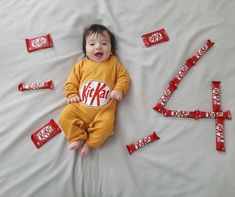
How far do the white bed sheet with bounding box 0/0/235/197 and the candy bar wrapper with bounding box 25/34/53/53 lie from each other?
0.02 meters

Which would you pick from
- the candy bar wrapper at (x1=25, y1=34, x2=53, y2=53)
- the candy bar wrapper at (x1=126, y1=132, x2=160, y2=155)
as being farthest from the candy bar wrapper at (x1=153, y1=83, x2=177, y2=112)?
the candy bar wrapper at (x1=25, y1=34, x2=53, y2=53)

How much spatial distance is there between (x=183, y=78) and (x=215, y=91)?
0.13 metres

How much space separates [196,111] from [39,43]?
0.69 m

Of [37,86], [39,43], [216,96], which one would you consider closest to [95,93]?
[37,86]

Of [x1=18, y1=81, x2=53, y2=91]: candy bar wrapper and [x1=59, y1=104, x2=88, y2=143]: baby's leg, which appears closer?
[x1=59, y1=104, x2=88, y2=143]: baby's leg

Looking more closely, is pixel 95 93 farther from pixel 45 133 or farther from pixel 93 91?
pixel 45 133

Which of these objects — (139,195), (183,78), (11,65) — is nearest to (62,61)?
(11,65)

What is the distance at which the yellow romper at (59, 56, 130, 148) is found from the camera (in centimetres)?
98

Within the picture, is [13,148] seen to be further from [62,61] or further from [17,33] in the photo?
[17,33]

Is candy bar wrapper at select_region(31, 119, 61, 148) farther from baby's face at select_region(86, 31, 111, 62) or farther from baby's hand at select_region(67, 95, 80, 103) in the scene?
baby's face at select_region(86, 31, 111, 62)

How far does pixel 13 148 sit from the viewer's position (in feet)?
3.29

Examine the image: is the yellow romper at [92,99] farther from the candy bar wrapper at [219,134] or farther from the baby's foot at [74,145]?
the candy bar wrapper at [219,134]

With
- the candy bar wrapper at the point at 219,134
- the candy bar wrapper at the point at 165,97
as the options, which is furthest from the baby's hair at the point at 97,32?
the candy bar wrapper at the point at 219,134

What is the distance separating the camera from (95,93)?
3.39ft
